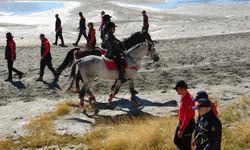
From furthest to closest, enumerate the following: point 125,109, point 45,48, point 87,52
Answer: point 45,48 < point 87,52 < point 125,109

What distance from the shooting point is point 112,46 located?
564 inches

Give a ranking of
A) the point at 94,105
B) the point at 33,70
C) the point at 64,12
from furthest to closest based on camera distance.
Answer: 1. the point at 64,12
2. the point at 33,70
3. the point at 94,105

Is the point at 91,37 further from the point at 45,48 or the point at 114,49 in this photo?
the point at 114,49

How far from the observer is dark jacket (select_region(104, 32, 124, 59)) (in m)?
14.3

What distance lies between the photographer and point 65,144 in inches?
455

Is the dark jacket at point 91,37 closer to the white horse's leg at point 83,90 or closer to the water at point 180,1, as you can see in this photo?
the white horse's leg at point 83,90

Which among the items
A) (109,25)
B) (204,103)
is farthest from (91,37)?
(204,103)

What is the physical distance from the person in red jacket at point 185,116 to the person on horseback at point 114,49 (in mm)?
5943

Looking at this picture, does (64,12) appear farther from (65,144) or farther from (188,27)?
(65,144)

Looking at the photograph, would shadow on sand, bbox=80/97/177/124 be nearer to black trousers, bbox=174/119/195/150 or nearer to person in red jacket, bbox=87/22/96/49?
black trousers, bbox=174/119/195/150

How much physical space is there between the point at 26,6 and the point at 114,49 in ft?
147

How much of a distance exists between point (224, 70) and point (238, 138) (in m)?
8.87

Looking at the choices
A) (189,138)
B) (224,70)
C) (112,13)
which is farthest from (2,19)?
(189,138)

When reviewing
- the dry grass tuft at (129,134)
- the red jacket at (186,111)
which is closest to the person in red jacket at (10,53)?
the dry grass tuft at (129,134)
